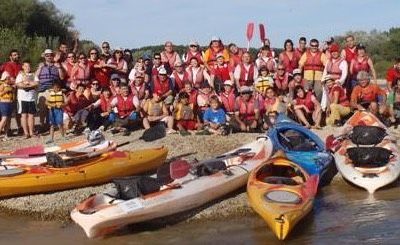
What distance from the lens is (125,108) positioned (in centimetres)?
1170

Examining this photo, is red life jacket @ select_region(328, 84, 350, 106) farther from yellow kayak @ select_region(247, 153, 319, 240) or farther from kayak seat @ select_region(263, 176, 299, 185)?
kayak seat @ select_region(263, 176, 299, 185)

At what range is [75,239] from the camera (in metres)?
7.35

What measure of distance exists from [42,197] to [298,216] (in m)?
3.65

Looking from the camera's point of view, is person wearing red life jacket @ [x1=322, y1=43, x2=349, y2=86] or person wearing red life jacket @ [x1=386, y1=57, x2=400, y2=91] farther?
person wearing red life jacket @ [x1=386, y1=57, x2=400, y2=91]

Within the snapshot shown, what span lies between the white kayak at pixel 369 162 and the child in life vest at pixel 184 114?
112 inches

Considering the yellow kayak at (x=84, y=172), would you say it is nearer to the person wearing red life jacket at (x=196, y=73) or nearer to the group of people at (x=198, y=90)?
the group of people at (x=198, y=90)

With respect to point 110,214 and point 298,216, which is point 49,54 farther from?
point 298,216

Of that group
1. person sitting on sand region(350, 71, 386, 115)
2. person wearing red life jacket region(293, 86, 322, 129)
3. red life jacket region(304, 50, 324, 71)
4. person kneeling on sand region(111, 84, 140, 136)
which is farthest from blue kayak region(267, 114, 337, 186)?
person kneeling on sand region(111, 84, 140, 136)

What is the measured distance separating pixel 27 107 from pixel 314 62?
542 centimetres

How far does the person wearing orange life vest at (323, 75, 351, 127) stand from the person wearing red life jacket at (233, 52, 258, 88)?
4.46 feet

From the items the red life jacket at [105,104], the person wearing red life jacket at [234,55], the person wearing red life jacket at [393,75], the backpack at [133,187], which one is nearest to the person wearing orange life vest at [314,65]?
the person wearing red life jacket at [234,55]

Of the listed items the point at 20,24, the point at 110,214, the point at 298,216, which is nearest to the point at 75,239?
the point at 110,214

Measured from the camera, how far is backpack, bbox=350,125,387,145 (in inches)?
391

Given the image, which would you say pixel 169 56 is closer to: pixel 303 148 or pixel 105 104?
pixel 105 104
